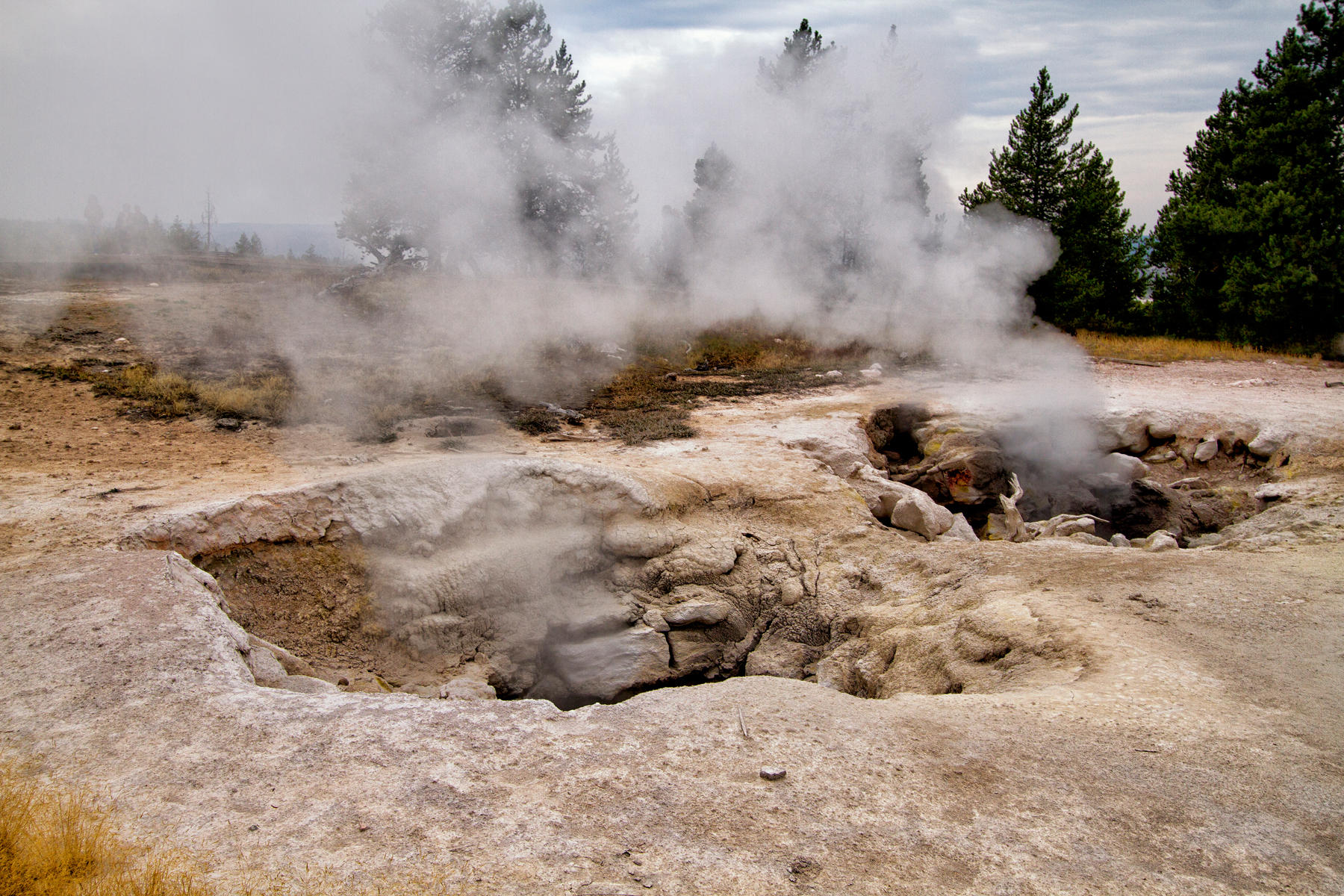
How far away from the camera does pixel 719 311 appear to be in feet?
40.4

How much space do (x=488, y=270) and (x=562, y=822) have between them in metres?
8.96

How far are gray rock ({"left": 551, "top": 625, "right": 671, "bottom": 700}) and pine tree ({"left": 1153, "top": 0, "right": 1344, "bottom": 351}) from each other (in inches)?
520

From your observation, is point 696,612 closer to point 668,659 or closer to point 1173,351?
point 668,659

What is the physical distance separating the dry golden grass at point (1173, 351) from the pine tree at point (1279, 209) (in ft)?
2.57

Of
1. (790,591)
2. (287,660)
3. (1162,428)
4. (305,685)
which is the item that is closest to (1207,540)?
(1162,428)

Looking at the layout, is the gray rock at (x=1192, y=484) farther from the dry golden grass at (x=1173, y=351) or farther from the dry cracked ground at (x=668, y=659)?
the dry golden grass at (x=1173, y=351)

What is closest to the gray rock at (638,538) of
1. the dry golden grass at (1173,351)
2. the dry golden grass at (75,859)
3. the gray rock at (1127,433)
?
the dry golden grass at (75,859)

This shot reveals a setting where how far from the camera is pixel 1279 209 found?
12.8 meters

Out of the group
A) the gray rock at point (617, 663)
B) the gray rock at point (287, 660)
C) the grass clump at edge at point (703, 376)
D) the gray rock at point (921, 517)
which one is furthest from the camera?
the grass clump at edge at point (703, 376)

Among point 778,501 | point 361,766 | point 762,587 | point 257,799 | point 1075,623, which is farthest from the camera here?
point 778,501

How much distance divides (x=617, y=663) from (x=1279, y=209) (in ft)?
47.0

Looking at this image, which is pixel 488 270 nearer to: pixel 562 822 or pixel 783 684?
pixel 783 684

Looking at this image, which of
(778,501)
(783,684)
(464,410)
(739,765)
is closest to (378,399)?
(464,410)

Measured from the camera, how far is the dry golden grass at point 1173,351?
12.0 meters
